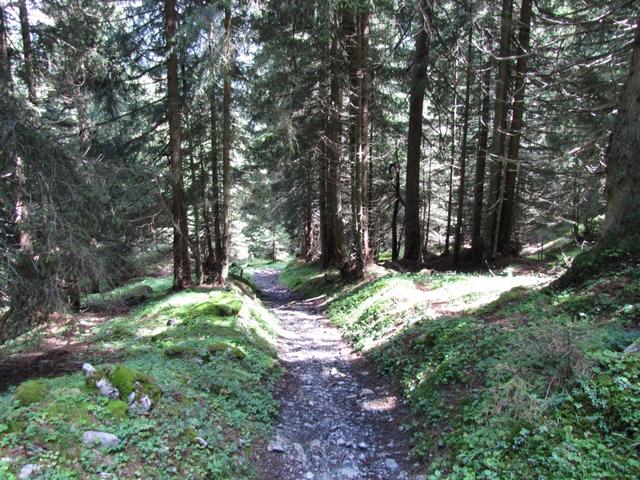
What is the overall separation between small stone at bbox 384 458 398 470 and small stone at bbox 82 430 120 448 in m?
3.01

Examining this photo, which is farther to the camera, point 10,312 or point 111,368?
A: point 10,312

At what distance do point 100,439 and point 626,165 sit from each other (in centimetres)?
786

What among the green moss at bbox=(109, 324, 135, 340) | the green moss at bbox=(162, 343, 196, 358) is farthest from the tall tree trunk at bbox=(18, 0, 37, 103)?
the green moss at bbox=(162, 343, 196, 358)

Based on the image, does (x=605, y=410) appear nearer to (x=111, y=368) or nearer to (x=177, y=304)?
(x=111, y=368)

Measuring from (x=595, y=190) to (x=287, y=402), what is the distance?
12.4m

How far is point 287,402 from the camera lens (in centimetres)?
637

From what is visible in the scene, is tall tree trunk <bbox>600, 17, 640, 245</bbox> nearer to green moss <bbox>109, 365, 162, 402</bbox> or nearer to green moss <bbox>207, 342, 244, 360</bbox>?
green moss <bbox>207, 342, 244, 360</bbox>

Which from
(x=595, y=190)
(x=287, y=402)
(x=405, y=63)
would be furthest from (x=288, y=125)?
(x=595, y=190)

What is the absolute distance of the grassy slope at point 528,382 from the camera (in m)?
3.37

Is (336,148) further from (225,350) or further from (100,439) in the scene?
(100,439)

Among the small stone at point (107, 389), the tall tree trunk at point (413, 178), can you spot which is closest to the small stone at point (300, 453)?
the small stone at point (107, 389)

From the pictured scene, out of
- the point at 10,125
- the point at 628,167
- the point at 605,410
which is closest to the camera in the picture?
the point at 605,410

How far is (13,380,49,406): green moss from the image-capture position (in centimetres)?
400

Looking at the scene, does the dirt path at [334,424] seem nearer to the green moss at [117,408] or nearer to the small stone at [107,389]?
the green moss at [117,408]
